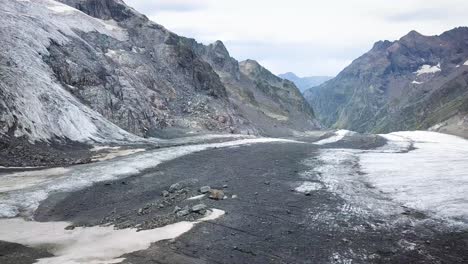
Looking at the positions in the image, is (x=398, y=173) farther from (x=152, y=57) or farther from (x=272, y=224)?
(x=152, y=57)

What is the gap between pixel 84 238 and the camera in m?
25.0

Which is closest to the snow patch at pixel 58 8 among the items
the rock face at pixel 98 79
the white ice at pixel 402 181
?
the rock face at pixel 98 79

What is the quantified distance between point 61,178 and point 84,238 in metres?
16.1

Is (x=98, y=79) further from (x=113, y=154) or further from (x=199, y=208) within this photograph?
(x=199, y=208)

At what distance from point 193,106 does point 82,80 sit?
34.0 m

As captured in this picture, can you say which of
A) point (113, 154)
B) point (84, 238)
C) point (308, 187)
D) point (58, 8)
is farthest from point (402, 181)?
point (58, 8)

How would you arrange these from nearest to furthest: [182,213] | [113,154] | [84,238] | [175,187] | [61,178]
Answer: [84,238] < [182,213] < [175,187] < [61,178] < [113,154]

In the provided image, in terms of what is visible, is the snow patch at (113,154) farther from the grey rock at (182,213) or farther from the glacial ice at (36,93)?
the grey rock at (182,213)

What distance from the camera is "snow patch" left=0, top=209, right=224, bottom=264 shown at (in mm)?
21750

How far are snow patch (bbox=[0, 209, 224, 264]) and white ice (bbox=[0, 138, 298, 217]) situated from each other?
145 inches

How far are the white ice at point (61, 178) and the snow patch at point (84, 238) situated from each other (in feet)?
12.1

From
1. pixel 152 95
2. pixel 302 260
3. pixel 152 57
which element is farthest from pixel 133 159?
pixel 152 57

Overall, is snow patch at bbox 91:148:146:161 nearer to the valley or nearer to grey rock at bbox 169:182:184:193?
the valley

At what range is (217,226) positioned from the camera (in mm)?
26953
